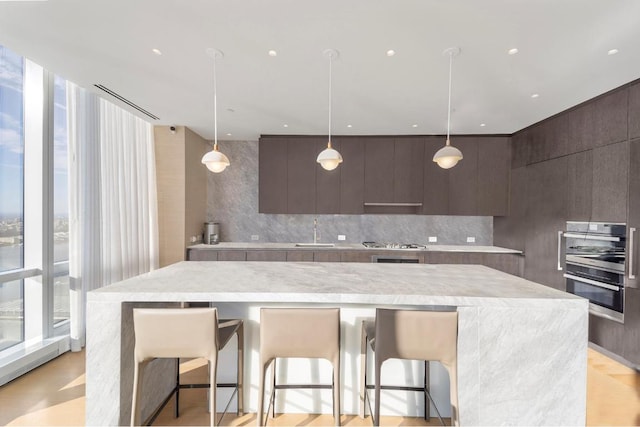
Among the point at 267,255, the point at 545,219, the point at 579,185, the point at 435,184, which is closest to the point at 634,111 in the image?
the point at 579,185

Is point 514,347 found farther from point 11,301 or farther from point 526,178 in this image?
point 11,301

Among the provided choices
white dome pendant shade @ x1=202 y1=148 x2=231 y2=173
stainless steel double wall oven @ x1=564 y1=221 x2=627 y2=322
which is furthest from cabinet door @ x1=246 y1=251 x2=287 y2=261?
stainless steel double wall oven @ x1=564 y1=221 x2=627 y2=322

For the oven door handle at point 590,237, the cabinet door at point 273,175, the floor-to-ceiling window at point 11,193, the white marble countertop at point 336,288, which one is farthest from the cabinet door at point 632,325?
the floor-to-ceiling window at point 11,193

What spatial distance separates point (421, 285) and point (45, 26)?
9.74ft

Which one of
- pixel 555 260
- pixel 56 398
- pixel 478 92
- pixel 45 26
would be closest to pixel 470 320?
pixel 478 92

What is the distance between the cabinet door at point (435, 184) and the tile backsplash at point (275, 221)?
0.36 meters

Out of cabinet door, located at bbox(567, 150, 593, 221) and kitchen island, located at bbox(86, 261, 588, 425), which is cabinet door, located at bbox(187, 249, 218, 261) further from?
cabinet door, located at bbox(567, 150, 593, 221)


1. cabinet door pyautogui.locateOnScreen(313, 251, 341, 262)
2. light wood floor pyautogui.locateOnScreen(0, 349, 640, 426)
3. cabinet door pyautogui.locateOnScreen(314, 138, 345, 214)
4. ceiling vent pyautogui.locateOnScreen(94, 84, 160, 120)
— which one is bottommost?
light wood floor pyautogui.locateOnScreen(0, 349, 640, 426)

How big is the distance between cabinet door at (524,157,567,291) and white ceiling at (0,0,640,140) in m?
0.78

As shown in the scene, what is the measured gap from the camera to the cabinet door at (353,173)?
4238 mm

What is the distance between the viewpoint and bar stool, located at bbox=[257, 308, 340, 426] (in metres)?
1.42

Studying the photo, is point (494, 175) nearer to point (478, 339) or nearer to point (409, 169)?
point (409, 169)

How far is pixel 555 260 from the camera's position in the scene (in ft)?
10.7

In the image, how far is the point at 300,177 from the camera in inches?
168
